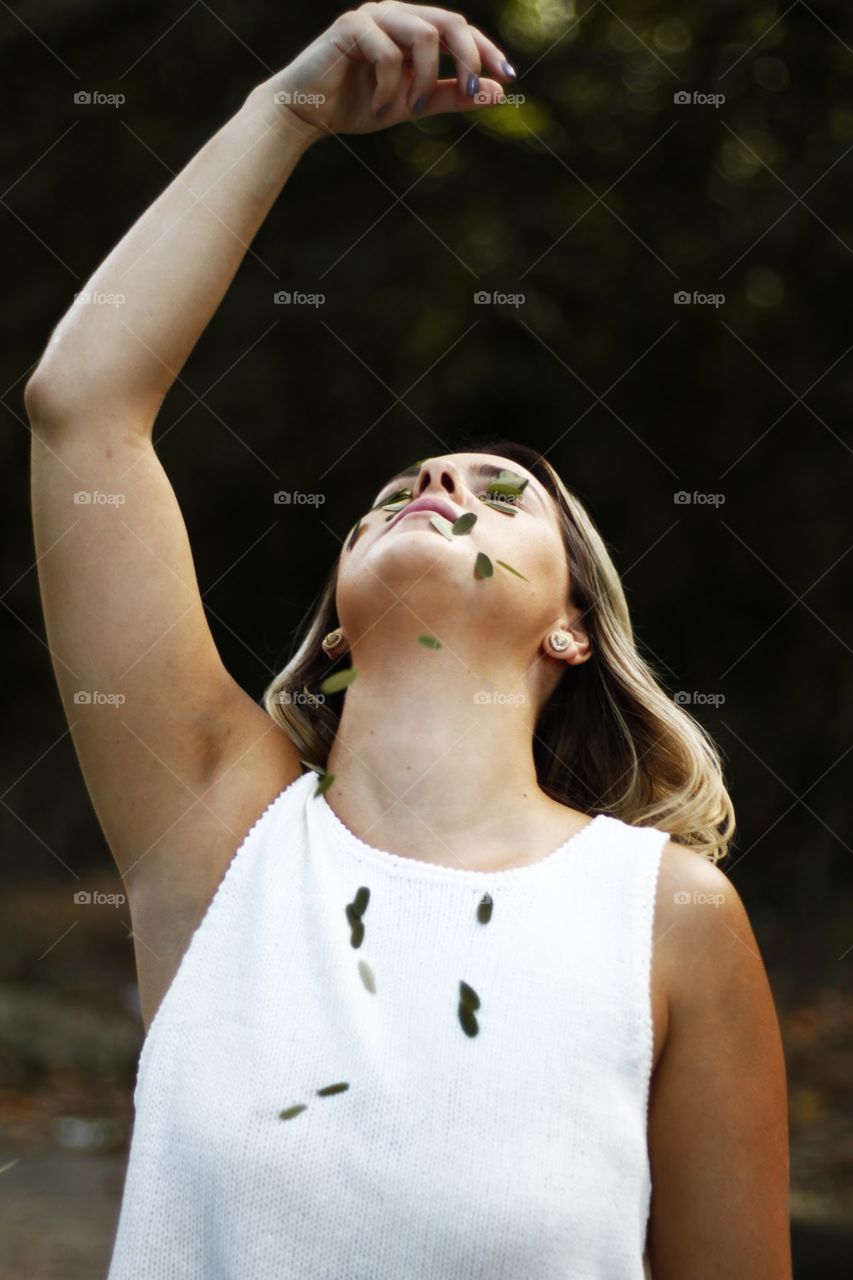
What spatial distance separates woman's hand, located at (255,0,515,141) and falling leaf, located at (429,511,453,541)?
0.42 meters

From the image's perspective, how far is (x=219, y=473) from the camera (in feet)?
13.8

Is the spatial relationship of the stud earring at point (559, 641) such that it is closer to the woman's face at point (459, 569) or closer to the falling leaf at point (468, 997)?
the woman's face at point (459, 569)

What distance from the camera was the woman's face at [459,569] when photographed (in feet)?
4.88

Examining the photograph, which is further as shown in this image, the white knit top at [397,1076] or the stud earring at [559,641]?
the stud earring at [559,641]

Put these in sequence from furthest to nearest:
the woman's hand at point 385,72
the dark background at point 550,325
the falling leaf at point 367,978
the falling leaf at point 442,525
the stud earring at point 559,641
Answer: the dark background at point 550,325, the stud earring at point 559,641, the falling leaf at point 442,525, the woman's hand at point 385,72, the falling leaf at point 367,978

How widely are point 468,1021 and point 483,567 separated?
0.48 meters

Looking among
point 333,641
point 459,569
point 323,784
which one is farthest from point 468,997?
point 333,641

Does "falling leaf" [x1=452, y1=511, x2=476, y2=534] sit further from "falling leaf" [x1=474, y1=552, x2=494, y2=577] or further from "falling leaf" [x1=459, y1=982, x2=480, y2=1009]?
"falling leaf" [x1=459, y1=982, x2=480, y2=1009]

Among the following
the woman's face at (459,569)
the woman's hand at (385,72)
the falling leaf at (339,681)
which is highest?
the woman's hand at (385,72)

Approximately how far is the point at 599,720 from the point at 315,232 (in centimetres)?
254

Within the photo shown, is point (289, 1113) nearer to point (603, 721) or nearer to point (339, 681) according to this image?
point (339, 681)

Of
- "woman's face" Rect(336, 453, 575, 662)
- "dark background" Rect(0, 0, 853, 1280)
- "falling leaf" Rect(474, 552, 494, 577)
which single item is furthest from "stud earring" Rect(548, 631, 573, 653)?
"dark background" Rect(0, 0, 853, 1280)

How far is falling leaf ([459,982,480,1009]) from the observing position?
1.30 meters

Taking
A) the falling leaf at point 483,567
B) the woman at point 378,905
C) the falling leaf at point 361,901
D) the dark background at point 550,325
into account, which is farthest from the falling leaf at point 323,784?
the dark background at point 550,325
